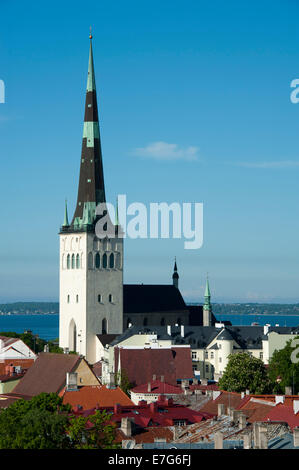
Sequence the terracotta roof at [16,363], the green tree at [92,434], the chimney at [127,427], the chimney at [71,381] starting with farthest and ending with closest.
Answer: the terracotta roof at [16,363] → the chimney at [71,381] → the chimney at [127,427] → the green tree at [92,434]

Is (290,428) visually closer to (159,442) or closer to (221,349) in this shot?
(159,442)

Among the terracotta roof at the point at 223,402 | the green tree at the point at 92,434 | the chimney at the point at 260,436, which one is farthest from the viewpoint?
the terracotta roof at the point at 223,402

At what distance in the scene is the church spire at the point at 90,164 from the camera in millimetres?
107875

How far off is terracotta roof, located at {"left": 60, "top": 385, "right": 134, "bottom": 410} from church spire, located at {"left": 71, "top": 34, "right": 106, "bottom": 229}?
158 feet

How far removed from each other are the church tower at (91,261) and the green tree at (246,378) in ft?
109

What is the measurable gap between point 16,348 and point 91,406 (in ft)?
132

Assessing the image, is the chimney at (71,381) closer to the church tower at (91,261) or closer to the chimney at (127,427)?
the chimney at (127,427)

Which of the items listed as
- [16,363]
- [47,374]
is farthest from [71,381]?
[16,363]

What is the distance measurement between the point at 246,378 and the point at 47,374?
12996 millimetres

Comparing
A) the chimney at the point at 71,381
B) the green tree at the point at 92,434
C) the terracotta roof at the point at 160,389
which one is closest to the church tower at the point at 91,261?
the terracotta roof at the point at 160,389

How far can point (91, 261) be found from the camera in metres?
108

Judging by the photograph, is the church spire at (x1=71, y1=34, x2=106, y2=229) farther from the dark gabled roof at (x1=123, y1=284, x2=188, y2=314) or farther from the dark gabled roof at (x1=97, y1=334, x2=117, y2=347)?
the dark gabled roof at (x1=97, y1=334, x2=117, y2=347)

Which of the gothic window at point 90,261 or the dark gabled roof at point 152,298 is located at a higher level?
the gothic window at point 90,261
